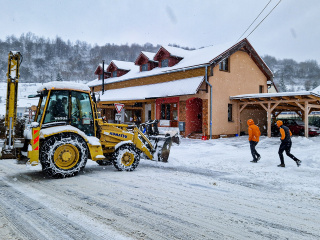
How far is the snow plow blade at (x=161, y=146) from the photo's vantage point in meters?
9.26

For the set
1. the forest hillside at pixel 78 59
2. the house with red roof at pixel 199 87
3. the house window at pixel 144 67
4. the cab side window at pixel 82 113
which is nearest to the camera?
the cab side window at pixel 82 113

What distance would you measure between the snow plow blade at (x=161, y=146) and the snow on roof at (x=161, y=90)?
31.8ft

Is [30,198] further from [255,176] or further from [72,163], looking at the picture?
[255,176]

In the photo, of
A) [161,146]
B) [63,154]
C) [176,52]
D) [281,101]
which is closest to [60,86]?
[63,154]

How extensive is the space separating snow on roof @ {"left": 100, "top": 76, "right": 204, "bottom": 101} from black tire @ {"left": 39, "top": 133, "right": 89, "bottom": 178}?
41.3 ft

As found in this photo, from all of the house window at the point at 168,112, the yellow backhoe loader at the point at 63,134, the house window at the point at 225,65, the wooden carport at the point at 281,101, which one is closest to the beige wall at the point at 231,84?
the house window at the point at 225,65

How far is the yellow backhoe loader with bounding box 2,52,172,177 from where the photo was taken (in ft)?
21.9

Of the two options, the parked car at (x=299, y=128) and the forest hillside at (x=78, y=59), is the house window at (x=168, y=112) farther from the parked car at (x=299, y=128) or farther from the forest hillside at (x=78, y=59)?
the forest hillside at (x=78, y=59)

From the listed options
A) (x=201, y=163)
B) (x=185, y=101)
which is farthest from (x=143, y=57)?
A: (x=201, y=163)

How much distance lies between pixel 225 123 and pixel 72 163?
52.1 feet

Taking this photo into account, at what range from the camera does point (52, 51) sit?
125688 millimetres

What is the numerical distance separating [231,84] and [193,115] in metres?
3.97

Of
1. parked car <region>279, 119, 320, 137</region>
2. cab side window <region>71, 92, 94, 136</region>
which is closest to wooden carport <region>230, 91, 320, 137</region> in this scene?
parked car <region>279, 119, 320, 137</region>

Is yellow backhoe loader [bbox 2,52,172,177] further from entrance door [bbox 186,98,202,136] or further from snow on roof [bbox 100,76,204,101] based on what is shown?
entrance door [bbox 186,98,202,136]
